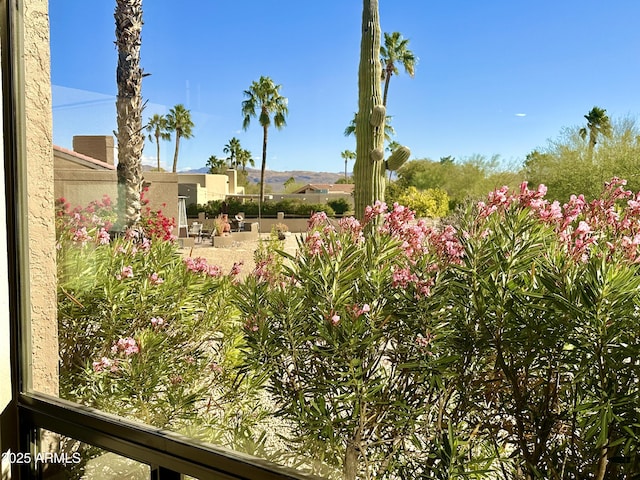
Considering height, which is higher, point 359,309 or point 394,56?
point 394,56

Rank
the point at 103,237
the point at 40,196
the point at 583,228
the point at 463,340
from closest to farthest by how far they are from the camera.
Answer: the point at 583,228, the point at 463,340, the point at 40,196, the point at 103,237

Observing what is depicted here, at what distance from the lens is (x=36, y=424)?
2137 millimetres

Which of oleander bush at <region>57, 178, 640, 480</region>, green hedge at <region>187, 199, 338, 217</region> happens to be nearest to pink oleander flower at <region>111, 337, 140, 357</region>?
oleander bush at <region>57, 178, 640, 480</region>

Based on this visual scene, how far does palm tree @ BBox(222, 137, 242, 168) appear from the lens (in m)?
1.91

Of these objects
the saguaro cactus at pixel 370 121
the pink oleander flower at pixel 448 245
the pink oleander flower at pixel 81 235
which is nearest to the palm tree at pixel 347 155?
the saguaro cactus at pixel 370 121

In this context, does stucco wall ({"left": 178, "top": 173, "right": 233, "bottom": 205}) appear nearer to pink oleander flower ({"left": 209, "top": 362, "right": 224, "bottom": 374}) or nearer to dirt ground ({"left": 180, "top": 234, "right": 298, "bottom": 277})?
dirt ground ({"left": 180, "top": 234, "right": 298, "bottom": 277})

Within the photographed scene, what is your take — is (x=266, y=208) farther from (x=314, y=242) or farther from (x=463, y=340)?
(x=463, y=340)

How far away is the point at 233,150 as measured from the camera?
1916 mm

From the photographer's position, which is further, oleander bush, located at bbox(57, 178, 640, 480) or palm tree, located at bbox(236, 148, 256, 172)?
palm tree, located at bbox(236, 148, 256, 172)

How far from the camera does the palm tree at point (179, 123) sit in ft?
6.63

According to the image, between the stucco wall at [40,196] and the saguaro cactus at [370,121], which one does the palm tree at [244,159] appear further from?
the stucco wall at [40,196]

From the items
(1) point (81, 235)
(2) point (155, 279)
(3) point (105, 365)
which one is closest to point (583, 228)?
(2) point (155, 279)

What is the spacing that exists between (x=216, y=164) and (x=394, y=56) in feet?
2.49

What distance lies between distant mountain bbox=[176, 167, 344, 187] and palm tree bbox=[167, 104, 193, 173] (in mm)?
340
